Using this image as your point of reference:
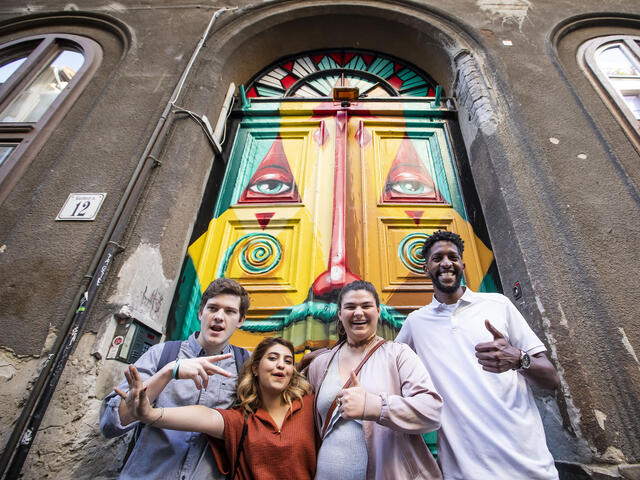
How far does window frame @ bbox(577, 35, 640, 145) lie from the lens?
10.3 feet

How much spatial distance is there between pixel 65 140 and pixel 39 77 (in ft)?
4.62

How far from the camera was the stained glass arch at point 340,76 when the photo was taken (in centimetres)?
446

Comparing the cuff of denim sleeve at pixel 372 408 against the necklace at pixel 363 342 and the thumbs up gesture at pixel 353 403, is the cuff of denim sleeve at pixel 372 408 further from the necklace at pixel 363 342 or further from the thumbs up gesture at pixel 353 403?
the necklace at pixel 363 342

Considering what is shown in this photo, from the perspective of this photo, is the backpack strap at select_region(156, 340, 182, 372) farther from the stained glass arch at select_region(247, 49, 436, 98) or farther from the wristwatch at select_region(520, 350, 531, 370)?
the stained glass arch at select_region(247, 49, 436, 98)

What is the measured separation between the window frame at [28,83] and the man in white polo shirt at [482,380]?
3.50m

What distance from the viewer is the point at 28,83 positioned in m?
3.66

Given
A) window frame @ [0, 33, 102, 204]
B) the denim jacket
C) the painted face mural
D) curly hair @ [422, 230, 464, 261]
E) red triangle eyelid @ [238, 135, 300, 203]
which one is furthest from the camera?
red triangle eyelid @ [238, 135, 300, 203]

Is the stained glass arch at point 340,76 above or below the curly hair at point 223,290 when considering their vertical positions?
above

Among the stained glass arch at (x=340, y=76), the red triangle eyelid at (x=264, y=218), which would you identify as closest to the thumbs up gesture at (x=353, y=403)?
the red triangle eyelid at (x=264, y=218)

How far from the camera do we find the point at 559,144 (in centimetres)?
293

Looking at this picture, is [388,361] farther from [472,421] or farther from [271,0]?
[271,0]

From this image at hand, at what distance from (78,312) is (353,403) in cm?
185

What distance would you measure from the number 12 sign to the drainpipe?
0.24m

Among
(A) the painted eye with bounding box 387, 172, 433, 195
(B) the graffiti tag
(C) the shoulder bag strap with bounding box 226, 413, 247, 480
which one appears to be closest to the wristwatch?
(C) the shoulder bag strap with bounding box 226, 413, 247, 480
